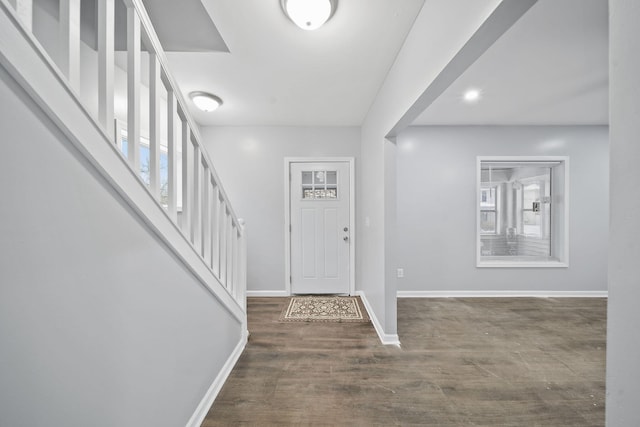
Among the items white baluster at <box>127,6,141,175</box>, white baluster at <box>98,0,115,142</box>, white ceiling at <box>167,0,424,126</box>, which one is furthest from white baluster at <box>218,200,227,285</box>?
white ceiling at <box>167,0,424,126</box>

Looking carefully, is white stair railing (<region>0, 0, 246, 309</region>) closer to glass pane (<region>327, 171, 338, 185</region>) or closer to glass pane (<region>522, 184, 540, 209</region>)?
glass pane (<region>327, 171, 338, 185</region>)

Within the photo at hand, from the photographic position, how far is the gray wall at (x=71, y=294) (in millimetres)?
604

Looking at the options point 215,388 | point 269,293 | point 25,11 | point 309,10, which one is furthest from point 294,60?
point 269,293

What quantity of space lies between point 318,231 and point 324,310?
108 cm

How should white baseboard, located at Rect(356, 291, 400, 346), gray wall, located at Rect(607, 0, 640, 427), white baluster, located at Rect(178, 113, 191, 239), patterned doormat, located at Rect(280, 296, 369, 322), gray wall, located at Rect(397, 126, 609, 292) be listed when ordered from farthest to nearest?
gray wall, located at Rect(397, 126, 609, 292)
patterned doormat, located at Rect(280, 296, 369, 322)
white baseboard, located at Rect(356, 291, 400, 346)
white baluster, located at Rect(178, 113, 191, 239)
gray wall, located at Rect(607, 0, 640, 427)

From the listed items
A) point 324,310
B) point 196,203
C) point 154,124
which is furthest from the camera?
point 324,310

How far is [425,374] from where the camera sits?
1.85 m

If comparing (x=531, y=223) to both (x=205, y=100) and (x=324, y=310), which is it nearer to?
(x=324, y=310)

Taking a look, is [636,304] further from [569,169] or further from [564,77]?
[569,169]

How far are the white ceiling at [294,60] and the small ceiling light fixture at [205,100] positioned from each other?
0.06 metres

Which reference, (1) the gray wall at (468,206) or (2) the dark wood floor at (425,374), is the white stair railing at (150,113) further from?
(1) the gray wall at (468,206)

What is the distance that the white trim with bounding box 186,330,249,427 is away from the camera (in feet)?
4.58

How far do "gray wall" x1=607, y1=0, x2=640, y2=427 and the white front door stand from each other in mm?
2990

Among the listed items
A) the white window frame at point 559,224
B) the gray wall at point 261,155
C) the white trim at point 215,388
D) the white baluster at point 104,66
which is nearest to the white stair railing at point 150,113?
the white baluster at point 104,66
